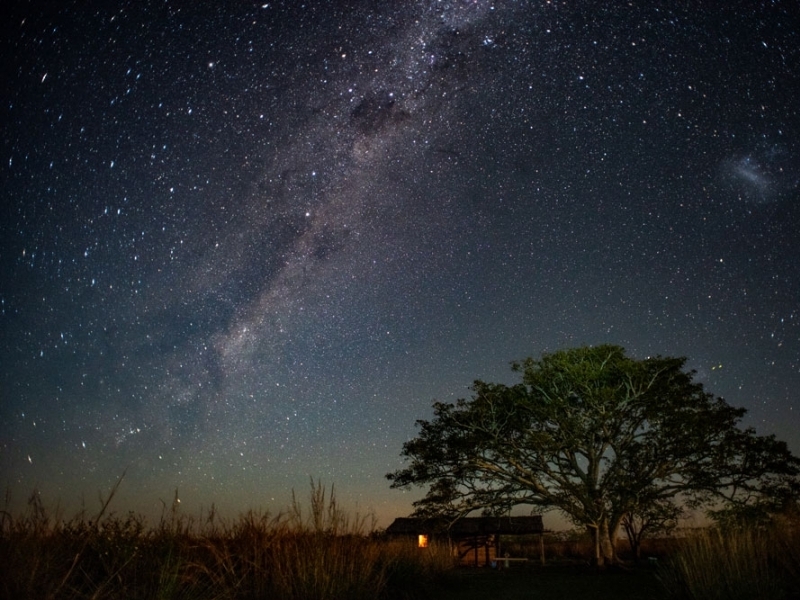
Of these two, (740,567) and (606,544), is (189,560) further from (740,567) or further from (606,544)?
(606,544)

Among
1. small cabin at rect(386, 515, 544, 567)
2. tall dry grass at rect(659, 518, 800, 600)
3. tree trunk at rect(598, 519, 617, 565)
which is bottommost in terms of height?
small cabin at rect(386, 515, 544, 567)

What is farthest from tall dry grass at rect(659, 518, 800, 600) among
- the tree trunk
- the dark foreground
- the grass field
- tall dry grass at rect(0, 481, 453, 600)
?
the tree trunk

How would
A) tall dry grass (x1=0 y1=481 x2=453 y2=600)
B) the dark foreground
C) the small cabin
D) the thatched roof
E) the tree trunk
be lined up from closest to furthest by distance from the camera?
tall dry grass (x1=0 y1=481 x2=453 y2=600) < the dark foreground < the tree trunk < the small cabin < the thatched roof

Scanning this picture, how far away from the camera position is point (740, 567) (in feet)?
26.6

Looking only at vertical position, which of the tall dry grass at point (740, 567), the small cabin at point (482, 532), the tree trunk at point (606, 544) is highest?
the tall dry grass at point (740, 567)

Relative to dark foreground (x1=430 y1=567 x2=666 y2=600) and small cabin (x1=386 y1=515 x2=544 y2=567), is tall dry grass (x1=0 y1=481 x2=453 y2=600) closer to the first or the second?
dark foreground (x1=430 y1=567 x2=666 y2=600)

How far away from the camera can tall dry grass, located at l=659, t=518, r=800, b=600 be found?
7.61 m

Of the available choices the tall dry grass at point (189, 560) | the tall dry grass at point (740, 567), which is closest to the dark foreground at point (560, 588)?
the tall dry grass at point (740, 567)

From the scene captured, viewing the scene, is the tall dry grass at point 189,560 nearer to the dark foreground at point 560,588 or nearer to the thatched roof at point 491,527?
the dark foreground at point 560,588

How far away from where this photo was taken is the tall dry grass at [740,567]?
7.61m

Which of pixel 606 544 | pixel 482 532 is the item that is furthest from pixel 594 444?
pixel 482 532

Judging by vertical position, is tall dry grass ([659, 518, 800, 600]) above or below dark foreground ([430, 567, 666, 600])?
above

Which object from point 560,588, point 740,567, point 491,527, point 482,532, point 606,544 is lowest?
point 482,532

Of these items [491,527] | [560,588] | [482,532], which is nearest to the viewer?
[560,588]
